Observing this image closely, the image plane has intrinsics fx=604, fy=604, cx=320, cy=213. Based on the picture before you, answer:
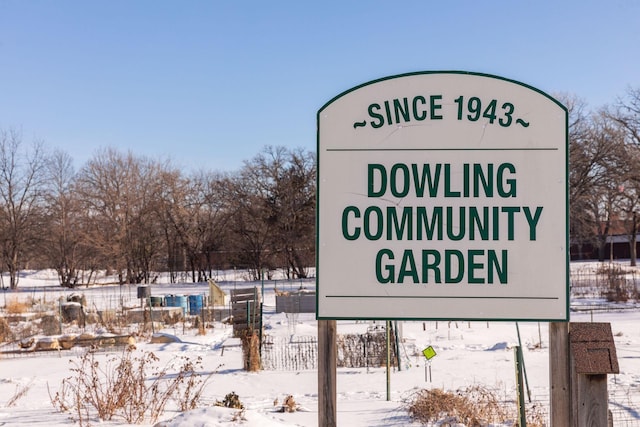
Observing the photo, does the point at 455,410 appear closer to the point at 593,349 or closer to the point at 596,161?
the point at 593,349

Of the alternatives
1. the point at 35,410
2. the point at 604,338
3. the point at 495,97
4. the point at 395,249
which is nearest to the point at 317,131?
the point at 395,249

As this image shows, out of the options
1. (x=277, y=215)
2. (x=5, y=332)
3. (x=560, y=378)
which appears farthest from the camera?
(x=277, y=215)

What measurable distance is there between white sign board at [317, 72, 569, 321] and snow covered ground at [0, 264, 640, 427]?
3327mm

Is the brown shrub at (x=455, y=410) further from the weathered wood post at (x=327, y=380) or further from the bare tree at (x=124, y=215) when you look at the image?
the bare tree at (x=124, y=215)

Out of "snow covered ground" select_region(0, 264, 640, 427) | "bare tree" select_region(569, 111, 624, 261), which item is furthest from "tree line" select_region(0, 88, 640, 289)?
"snow covered ground" select_region(0, 264, 640, 427)

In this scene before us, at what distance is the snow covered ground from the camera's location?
852cm

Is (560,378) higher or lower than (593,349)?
lower

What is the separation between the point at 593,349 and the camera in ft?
11.0

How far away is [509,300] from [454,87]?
51.0 inches

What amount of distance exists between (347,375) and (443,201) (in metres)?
9.88

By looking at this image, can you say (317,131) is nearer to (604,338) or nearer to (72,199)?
(604,338)

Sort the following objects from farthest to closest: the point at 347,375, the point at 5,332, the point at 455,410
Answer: the point at 5,332 < the point at 347,375 < the point at 455,410

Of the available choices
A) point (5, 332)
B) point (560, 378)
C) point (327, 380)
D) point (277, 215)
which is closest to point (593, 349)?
point (560, 378)

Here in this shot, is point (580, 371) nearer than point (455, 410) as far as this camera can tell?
Yes
